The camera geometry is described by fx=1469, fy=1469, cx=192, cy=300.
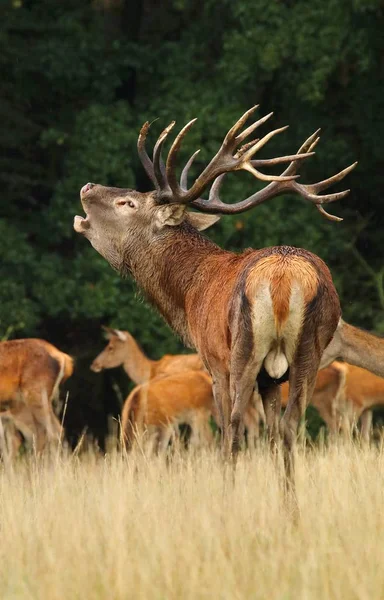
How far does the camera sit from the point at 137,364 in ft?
53.6

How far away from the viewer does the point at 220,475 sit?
7.30 metres

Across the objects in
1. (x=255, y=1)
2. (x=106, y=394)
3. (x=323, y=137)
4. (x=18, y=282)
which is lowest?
(x=106, y=394)

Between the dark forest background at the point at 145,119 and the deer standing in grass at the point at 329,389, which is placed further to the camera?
the dark forest background at the point at 145,119

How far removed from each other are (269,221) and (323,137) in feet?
4.94

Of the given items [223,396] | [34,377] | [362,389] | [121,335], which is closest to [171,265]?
[223,396]

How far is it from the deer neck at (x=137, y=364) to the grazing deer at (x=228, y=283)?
751cm

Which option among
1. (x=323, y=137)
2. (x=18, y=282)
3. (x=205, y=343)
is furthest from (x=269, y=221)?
(x=205, y=343)

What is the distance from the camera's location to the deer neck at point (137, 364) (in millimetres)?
16094

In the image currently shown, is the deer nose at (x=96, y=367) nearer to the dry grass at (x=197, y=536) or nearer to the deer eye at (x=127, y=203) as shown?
the deer eye at (x=127, y=203)

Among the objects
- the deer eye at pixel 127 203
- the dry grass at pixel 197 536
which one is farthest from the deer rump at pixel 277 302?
the deer eye at pixel 127 203

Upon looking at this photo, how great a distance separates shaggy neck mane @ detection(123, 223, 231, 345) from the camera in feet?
26.4

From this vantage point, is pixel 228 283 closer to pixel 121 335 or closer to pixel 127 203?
pixel 127 203

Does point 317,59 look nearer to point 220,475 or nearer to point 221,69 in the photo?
point 221,69

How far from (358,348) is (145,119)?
655cm
